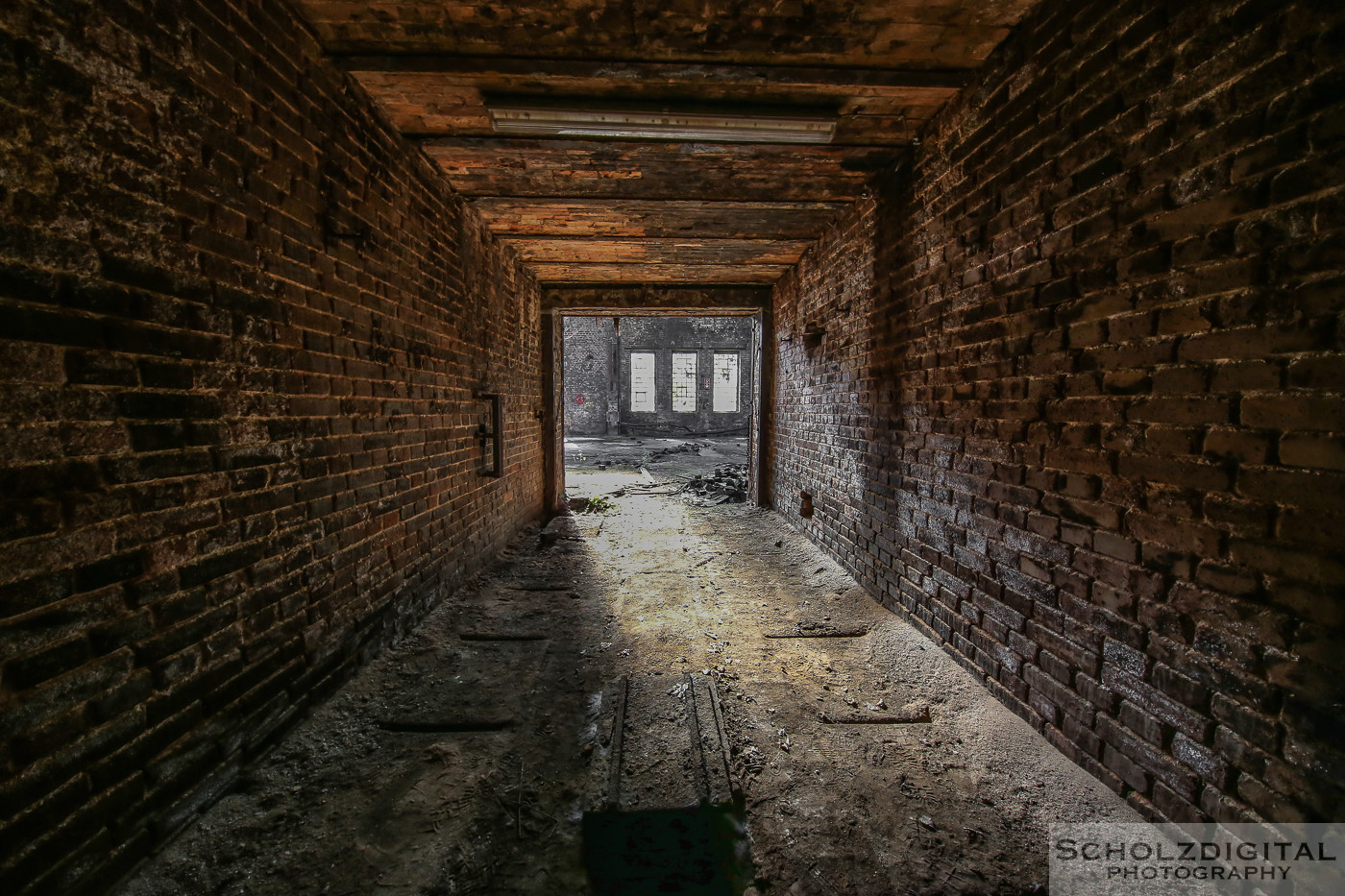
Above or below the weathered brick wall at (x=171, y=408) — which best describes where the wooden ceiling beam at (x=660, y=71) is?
above

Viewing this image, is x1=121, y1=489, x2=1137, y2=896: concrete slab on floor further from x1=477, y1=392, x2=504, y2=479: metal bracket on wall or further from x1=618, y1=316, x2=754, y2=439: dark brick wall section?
x1=618, y1=316, x2=754, y2=439: dark brick wall section

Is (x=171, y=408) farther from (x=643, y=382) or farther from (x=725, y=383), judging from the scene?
(x=725, y=383)

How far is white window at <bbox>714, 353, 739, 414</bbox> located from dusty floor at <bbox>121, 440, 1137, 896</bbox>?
16.2 meters

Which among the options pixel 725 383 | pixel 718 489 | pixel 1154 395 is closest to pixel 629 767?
pixel 1154 395

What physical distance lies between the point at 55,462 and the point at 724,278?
19.1 feet

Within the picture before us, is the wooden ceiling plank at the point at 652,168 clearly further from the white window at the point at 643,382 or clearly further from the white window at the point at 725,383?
the white window at the point at 725,383

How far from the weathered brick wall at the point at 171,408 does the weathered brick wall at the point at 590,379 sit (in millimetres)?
16405

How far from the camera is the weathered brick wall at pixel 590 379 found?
1891 centimetres

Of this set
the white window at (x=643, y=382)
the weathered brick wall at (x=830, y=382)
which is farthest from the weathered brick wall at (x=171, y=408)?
the white window at (x=643, y=382)

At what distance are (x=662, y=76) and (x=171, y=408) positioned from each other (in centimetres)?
241

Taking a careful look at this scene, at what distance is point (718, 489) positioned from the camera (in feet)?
26.1

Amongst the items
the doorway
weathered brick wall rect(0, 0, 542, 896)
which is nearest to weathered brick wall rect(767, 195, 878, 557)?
weathered brick wall rect(0, 0, 542, 896)

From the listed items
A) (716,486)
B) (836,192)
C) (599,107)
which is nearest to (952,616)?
(836,192)

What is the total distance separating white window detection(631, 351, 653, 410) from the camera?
63.2 feet
